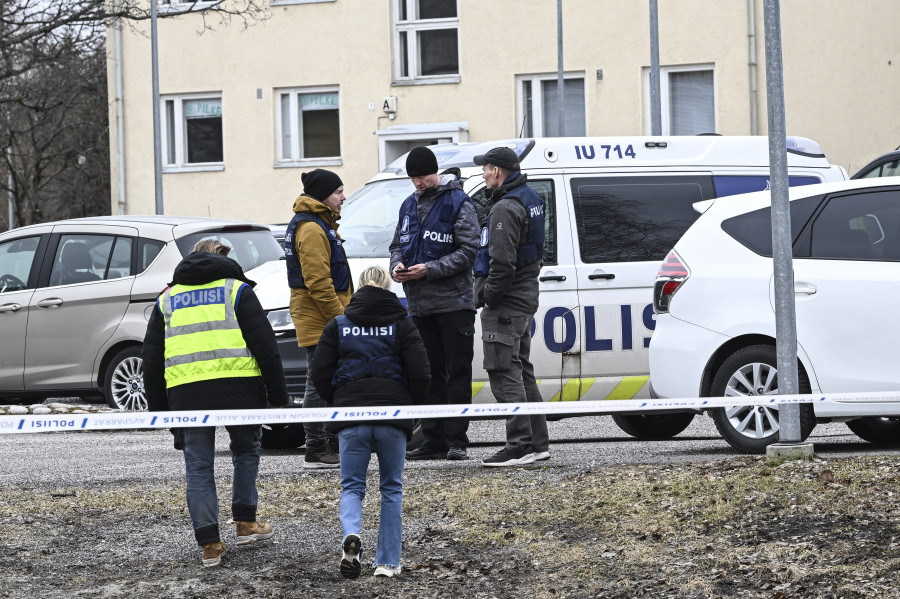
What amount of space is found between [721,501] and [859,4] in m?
21.4

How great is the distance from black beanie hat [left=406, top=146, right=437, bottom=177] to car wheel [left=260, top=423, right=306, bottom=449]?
8.61 ft

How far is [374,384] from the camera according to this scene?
6.75m

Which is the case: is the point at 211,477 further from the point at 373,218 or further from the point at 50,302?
the point at 50,302

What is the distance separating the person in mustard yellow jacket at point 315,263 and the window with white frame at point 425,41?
19.7 m

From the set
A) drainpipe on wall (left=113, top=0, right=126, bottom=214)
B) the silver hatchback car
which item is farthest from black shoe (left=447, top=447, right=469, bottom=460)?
drainpipe on wall (left=113, top=0, right=126, bottom=214)

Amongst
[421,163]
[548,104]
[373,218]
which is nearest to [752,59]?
[548,104]

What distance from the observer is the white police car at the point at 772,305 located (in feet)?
30.5

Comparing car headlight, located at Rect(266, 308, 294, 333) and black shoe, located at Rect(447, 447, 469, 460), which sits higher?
car headlight, located at Rect(266, 308, 294, 333)

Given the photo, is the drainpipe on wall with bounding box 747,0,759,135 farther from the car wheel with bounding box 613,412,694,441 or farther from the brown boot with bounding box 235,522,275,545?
the brown boot with bounding box 235,522,275,545

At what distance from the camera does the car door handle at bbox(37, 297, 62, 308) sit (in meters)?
13.8

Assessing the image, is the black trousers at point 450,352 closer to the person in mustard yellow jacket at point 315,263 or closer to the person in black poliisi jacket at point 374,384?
the person in mustard yellow jacket at point 315,263

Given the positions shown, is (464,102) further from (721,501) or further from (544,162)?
(721,501)

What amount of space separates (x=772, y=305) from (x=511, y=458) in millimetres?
1898

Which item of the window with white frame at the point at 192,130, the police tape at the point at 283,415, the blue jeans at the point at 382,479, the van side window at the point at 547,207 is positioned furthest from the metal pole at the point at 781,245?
the window with white frame at the point at 192,130
